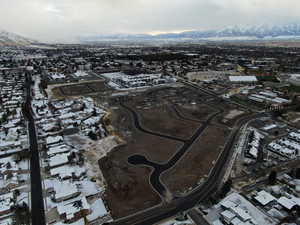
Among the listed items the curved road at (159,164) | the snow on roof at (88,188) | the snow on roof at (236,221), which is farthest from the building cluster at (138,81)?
the snow on roof at (236,221)

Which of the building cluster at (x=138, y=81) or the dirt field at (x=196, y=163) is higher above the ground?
the building cluster at (x=138, y=81)

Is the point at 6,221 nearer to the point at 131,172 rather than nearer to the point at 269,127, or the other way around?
the point at 131,172

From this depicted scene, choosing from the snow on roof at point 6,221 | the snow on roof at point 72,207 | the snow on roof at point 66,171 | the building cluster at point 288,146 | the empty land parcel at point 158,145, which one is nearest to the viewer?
the snow on roof at point 6,221

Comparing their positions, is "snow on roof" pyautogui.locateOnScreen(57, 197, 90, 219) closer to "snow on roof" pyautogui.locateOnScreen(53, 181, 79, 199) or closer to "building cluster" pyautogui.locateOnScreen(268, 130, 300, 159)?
"snow on roof" pyautogui.locateOnScreen(53, 181, 79, 199)

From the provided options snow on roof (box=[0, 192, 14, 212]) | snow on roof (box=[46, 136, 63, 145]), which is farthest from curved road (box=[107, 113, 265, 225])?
snow on roof (box=[46, 136, 63, 145])

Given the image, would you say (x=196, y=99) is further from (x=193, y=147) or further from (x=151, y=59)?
(x=151, y=59)

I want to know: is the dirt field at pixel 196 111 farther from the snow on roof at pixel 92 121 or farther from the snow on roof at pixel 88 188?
the snow on roof at pixel 88 188
